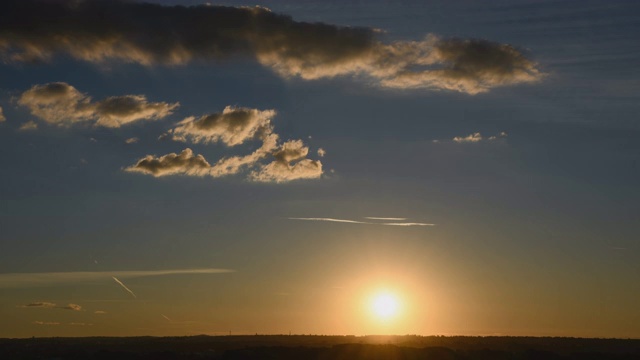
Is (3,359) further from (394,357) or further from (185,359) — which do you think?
(394,357)

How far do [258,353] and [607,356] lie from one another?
65050 millimetres

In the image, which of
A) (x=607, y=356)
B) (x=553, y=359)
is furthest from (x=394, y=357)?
(x=607, y=356)

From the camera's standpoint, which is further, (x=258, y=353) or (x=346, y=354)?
(x=346, y=354)

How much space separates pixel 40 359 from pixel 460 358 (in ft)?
234

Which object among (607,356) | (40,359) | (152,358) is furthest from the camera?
(607,356)

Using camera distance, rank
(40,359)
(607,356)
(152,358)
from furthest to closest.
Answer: (607,356)
(40,359)
(152,358)

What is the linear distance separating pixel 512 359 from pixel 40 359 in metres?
81.0

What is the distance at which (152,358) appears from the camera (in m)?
131

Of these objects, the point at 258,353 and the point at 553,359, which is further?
the point at 553,359

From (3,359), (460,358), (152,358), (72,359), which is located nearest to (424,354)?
(460,358)

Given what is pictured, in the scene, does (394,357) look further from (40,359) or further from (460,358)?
(40,359)

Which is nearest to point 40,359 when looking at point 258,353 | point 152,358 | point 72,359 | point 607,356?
point 72,359

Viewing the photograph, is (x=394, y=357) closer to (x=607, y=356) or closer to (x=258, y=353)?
(x=258, y=353)

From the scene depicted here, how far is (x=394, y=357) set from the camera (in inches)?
5763
